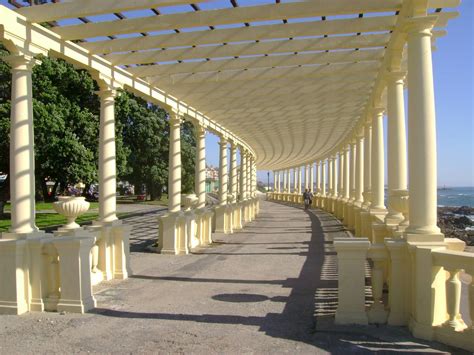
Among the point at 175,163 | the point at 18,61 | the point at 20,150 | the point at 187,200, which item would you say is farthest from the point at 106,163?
the point at 187,200

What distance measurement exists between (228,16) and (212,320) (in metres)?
4.76

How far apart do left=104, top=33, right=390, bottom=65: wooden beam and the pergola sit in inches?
0.9

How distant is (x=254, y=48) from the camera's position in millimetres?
Result: 9500

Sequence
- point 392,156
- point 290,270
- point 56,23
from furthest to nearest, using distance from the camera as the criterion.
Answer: point 290,270 < point 392,156 < point 56,23

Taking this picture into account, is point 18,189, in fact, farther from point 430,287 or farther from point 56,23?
point 430,287

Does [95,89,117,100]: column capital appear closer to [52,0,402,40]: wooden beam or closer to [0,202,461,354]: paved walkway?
[52,0,402,40]: wooden beam

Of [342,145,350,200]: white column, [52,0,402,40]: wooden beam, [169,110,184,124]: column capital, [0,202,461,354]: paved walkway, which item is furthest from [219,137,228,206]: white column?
[52,0,402,40]: wooden beam

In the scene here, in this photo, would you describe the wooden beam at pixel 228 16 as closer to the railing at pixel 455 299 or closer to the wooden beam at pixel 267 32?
the wooden beam at pixel 267 32

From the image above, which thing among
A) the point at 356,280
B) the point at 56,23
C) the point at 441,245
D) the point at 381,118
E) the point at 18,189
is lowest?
the point at 356,280

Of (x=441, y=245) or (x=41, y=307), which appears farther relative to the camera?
(x=41, y=307)

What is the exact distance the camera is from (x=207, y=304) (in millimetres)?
7500

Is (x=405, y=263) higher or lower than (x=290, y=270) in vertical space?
higher

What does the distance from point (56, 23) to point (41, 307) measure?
15.9ft

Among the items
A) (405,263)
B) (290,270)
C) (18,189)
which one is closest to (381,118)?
(290,270)
